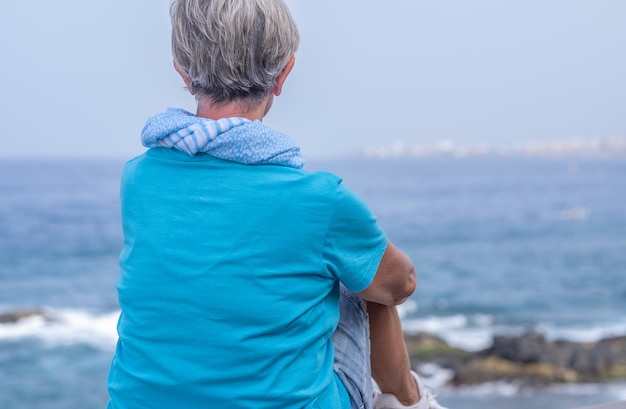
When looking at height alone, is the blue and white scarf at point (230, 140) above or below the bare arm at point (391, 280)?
above

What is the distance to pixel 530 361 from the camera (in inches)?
465

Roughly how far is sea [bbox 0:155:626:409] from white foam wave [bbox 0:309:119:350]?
36mm

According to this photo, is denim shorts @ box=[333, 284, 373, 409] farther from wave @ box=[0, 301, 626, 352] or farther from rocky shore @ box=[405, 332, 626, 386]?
wave @ box=[0, 301, 626, 352]

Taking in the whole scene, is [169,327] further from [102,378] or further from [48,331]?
[48,331]

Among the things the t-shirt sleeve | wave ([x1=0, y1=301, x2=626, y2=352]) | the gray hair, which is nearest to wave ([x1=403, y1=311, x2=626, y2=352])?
wave ([x1=0, y1=301, x2=626, y2=352])

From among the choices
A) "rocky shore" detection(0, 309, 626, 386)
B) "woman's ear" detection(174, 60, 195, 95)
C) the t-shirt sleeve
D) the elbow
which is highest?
"woman's ear" detection(174, 60, 195, 95)

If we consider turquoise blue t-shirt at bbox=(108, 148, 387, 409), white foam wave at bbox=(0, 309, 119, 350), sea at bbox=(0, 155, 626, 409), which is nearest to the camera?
turquoise blue t-shirt at bbox=(108, 148, 387, 409)

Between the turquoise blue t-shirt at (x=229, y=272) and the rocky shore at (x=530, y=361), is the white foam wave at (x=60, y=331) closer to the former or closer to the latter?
the rocky shore at (x=530, y=361)

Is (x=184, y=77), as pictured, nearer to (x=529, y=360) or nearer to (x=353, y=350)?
(x=353, y=350)

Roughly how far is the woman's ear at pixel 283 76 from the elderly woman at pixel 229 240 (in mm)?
17

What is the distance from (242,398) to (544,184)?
51.3 meters

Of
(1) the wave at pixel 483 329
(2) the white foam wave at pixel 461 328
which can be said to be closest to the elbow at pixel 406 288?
(2) the white foam wave at pixel 461 328

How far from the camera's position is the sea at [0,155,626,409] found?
13320mm

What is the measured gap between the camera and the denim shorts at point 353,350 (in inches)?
57.6
